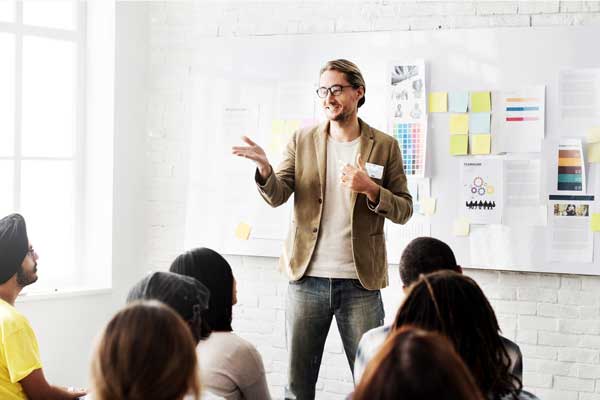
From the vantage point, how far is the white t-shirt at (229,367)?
211cm

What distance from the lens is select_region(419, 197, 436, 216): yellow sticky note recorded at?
12.7 feet

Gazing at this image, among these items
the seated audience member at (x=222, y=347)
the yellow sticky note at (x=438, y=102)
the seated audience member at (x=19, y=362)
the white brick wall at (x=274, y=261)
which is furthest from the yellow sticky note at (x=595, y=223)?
the seated audience member at (x=19, y=362)

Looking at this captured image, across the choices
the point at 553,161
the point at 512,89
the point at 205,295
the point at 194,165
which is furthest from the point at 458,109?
the point at 205,295

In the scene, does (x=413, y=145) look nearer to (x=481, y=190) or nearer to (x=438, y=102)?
(x=438, y=102)

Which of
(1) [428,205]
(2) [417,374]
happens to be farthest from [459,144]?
(2) [417,374]

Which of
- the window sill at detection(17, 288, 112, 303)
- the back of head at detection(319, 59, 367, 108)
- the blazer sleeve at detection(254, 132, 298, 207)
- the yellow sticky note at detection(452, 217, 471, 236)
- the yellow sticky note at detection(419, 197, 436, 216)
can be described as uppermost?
the back of head at detection(319, 59, 367, 108)

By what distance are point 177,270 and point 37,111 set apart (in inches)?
93.9

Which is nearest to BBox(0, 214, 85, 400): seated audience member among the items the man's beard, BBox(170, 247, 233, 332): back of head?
the man's beard

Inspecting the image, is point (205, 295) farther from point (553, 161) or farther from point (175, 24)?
point (175, 24)

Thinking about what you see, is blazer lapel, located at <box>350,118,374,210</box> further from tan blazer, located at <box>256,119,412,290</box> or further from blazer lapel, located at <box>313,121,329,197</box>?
blazer lapel, located at <box>313,121,329,197</box>

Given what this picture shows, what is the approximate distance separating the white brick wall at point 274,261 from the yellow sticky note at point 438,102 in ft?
1.13

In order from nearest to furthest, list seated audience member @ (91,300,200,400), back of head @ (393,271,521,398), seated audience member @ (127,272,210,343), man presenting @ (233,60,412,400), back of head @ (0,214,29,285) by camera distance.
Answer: seated audience member @ (91,300,200,400), back of head @ (393,271,521,398), seated audience member @ (127,272,210,343), back of head @ (0,214,29,285), man presenting @ (233,60,412,400)

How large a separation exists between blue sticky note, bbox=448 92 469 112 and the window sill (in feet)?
7.00

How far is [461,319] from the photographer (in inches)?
63.1
